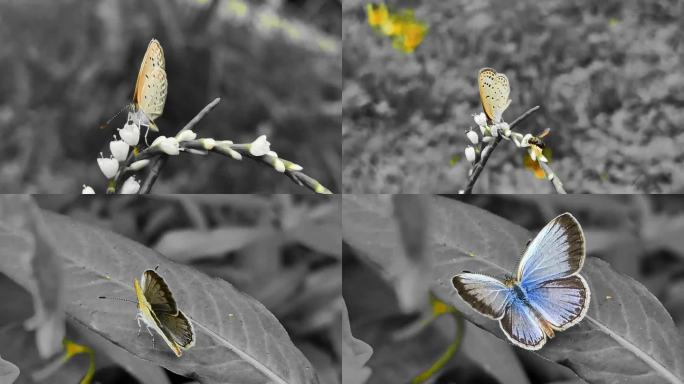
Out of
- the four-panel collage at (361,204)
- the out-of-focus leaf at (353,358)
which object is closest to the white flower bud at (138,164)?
the four-panel collage at (361,204)

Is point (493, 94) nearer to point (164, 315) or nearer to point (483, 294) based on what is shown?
point (483, 294)

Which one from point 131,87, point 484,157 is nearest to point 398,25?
point 131,87

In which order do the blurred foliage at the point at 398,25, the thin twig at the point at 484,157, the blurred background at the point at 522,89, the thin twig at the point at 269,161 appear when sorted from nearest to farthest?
the thin twig at the point at 269,161, the thin twig at the point at 484,157, the blurred background at the point at 522,89, the blurred foliage at the point at 398,25

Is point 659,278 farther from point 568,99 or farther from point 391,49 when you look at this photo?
point 391,49

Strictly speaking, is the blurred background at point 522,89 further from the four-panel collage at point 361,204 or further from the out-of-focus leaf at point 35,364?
the out-of-focus leaf at point 35,364

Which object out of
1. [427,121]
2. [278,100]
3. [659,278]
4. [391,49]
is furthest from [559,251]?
[278,100]

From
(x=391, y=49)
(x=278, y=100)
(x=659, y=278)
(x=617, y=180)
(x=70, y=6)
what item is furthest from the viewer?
(x=278, y=100)

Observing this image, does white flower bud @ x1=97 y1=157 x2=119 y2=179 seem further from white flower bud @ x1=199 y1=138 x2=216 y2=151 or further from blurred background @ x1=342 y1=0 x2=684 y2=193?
blurred background @ x1=342 y1=0 x2=684 y2=193
